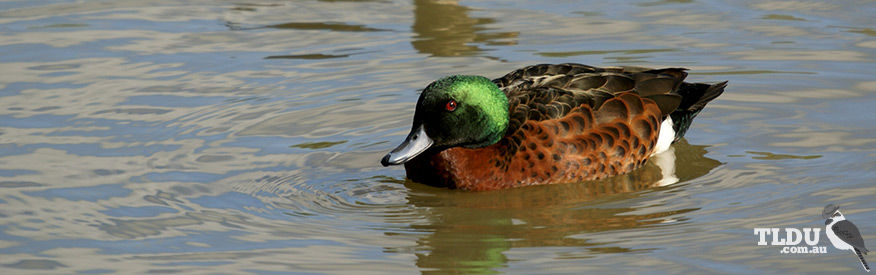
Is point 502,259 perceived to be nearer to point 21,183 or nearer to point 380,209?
point 380,209

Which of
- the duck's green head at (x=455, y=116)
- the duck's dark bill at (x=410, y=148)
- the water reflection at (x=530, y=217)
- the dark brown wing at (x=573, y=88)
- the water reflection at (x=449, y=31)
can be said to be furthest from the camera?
the water reflection at (x=449, y=31)

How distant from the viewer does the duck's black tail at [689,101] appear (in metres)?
8.85

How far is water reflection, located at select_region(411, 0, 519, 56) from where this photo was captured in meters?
11.4

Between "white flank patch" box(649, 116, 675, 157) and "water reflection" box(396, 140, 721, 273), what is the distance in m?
0.23

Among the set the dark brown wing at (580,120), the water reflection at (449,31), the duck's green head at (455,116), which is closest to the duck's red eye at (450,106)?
the duck's green head at (455,116)

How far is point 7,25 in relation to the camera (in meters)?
12.4

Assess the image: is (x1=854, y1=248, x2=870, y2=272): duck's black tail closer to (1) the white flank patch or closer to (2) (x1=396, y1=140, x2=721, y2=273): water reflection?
(2) (x1=396, y1=140, x2=721, y2=273): water reflection

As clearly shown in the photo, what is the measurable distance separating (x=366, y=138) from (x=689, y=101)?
2203mm

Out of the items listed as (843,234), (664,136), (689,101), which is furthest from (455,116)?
(843,234)

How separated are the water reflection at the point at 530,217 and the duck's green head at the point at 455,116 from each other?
35 centimetres

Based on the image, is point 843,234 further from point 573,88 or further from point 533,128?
point 573,88

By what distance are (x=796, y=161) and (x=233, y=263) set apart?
144 inches

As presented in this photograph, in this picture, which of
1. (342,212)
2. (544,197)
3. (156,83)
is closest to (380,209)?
(342,212)

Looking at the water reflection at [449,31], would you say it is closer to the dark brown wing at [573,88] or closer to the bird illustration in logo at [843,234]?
the dark brown wing at [573,88]
